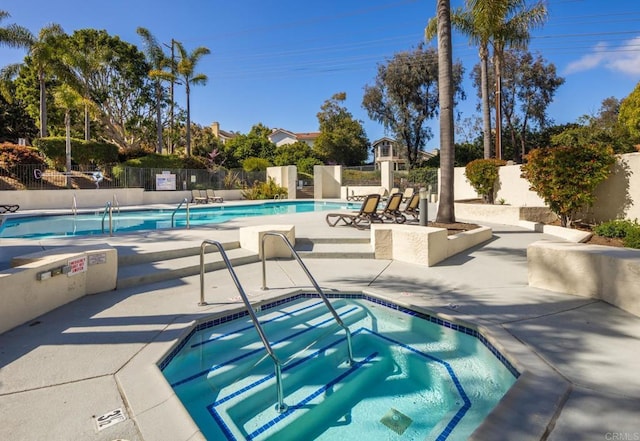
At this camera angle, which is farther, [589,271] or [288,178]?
[288,178]

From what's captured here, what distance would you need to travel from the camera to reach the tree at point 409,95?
106ft

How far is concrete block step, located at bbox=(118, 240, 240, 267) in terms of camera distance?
6.15m

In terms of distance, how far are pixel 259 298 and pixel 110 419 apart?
8.43 ft

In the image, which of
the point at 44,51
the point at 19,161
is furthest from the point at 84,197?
the point at 44,51

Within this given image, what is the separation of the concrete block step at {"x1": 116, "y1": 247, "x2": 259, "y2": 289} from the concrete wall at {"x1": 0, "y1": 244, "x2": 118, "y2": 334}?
279 mm

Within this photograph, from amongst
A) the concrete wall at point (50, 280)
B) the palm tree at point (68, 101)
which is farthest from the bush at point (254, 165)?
the concrete wall at point (50, 280)

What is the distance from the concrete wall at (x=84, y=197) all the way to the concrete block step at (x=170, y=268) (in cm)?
1647

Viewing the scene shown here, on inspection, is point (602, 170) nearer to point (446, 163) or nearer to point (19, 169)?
point (446, 163)

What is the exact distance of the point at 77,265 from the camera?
4637 mm

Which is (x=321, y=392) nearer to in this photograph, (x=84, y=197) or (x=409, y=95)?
(x=84, y=197)

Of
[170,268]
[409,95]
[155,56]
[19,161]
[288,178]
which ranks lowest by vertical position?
[170,268]

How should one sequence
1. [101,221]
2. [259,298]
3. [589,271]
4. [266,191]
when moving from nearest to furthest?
[589,271]
[259,298]
[101,221]
[266,191]

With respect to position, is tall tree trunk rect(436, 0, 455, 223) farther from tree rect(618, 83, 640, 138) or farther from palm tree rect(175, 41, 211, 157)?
palm tree rect(175, 41, 211, 157)

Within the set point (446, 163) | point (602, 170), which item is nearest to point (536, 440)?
point (446, 163)
